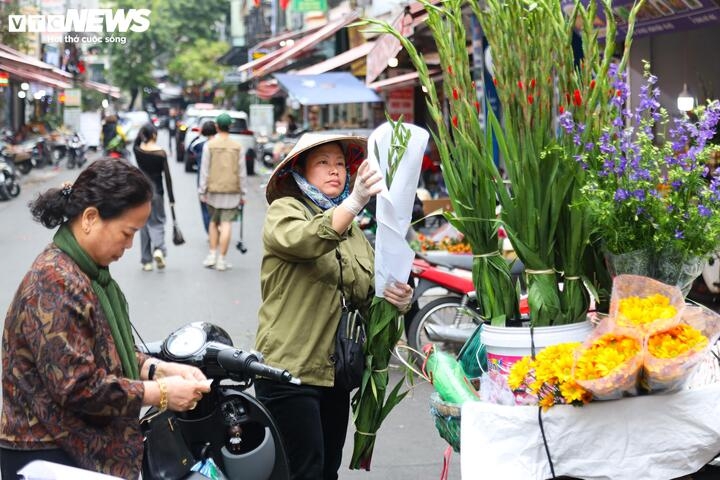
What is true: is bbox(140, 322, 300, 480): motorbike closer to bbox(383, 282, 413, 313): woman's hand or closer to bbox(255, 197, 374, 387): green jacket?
bbox(255, 197, 374, 387): green jacket

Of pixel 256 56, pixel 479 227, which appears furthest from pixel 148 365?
pixel 256 56

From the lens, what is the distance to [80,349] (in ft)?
9.43

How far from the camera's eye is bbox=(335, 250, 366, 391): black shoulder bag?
12.8 ft

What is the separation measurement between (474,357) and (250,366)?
732 millimetres

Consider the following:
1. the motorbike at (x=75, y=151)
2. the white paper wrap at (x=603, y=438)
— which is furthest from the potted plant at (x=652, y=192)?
the motorbike at (x=75, y=151)

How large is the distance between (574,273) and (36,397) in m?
1.54

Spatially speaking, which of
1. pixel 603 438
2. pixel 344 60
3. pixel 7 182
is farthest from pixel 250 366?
pixel 7 182

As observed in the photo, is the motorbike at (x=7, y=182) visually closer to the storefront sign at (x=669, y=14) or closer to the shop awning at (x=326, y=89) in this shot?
the shop awning at (x=326, y=89)

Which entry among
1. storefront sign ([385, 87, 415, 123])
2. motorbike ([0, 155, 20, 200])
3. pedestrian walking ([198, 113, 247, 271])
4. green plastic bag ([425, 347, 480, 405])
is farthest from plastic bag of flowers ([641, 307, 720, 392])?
motorbike ([0, 155, 20, 200])

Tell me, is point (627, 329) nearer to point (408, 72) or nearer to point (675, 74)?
point (675, 74)

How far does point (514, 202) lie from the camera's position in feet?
10.4

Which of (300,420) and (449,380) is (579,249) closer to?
(449,380)

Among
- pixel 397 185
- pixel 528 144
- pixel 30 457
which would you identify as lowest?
pixel 30 457

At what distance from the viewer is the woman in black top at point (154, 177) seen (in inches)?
515
